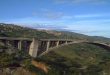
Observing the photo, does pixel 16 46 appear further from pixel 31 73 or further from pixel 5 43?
pixel 31 73

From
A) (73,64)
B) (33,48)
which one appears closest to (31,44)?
(33,48)

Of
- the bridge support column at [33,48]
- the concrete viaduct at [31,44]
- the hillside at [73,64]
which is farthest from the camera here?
the hillside at [73,64]

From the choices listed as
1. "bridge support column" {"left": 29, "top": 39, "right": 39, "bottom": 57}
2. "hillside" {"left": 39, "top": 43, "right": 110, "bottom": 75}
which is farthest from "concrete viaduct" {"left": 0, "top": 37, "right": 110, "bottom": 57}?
"hillside" {"left": 39, "top": 43, "right": 110, "bottom": 75}

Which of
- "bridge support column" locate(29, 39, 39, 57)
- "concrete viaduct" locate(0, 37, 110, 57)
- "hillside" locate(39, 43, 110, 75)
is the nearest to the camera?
"concrete viaduct" locate(0, 37, 110, 57)

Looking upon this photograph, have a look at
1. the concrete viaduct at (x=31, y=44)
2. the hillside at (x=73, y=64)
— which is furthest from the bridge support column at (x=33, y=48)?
the hillside at (x=73, y=64)

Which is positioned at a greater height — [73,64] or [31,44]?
[31,44]

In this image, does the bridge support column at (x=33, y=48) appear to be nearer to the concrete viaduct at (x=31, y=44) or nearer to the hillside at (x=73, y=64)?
the concrete viaduct at (x=31, y=44)

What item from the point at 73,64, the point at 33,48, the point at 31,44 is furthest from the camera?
the point at 73,64

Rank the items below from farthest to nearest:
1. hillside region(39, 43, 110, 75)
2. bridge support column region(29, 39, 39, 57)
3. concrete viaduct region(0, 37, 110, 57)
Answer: hillside region(39, 43, 110, 75) → bridge support column region(29, 39, 39, 57) → concrete viaduct region(0, 37, 110, 57)

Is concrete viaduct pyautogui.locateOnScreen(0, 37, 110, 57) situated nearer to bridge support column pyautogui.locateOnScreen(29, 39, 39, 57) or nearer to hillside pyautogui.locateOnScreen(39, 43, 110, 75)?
bridge support column pyautogui.locateOnScreen(29, 39, 39, 57)

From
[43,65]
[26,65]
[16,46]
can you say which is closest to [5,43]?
[16,46]

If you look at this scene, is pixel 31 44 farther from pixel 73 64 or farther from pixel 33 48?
pixel 73 64
